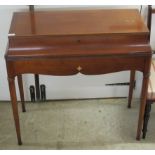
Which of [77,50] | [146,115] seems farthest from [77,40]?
[146,115]

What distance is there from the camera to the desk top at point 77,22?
1.43 m

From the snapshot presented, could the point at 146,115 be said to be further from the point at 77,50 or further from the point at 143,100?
→ the point at 77,50

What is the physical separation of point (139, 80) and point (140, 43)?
65cm

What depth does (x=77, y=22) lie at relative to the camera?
154 centimetres

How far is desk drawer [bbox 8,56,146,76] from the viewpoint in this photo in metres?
1.40

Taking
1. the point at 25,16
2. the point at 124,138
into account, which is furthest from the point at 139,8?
the point at 124,138

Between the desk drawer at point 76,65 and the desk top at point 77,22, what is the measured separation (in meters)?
0.12

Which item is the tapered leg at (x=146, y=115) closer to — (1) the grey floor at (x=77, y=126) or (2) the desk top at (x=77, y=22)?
(1) the grey floor at (x=77, y=126)

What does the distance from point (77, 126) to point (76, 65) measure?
24.0 inches

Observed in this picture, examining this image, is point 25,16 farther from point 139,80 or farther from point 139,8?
point 139,80

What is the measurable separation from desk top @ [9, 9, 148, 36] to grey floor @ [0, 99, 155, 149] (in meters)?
0.69

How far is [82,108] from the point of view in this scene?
205 cm

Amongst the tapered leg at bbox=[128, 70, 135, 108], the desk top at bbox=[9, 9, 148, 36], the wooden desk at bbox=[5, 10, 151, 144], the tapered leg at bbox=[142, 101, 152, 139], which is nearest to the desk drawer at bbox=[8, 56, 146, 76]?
the wooden desk at bbox=[5, 10, 151, 144]
